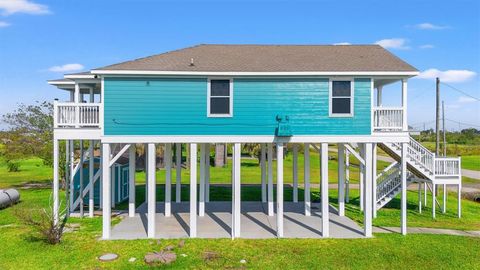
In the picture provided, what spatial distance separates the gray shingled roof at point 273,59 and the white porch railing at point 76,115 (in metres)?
1.94

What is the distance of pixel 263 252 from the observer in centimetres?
1075

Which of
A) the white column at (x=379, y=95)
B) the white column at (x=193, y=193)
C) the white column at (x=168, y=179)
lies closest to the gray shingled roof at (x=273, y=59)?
the white column at (x=379, y=95)

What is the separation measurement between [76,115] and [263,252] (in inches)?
345

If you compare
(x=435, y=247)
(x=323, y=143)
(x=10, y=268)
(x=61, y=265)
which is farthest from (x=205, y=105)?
(x=435, y=247)

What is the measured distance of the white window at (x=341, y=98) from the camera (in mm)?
12578

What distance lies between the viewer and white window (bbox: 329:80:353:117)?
41.3ft

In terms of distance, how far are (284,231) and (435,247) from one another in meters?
5.20

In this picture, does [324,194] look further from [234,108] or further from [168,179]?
[168,179]

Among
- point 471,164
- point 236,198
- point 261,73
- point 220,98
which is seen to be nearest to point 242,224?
point 236,198

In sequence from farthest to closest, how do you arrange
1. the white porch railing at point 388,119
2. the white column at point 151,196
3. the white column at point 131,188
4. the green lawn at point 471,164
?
the green lawn at point 471,164, the white column at point 131,188, the white porch railing at point 388,119, the white column at point 151,196

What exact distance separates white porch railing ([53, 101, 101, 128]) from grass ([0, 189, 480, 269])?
13.9 ft

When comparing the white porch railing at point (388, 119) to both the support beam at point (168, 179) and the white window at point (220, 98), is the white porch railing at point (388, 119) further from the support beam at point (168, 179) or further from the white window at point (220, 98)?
the support beam at point (168, 179)

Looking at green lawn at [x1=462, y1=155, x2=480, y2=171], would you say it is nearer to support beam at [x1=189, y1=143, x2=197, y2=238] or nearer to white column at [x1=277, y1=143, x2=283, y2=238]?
white column at [x1=277, y1=143, x2=283, y2=238]

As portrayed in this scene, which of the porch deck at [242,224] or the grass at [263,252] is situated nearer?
the grass at [263,252]
